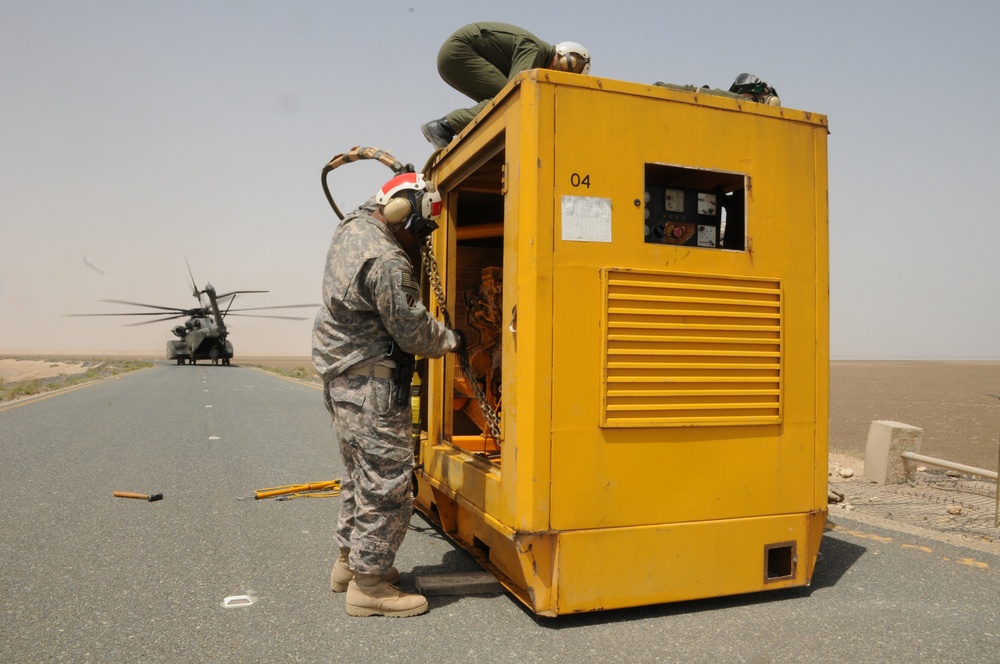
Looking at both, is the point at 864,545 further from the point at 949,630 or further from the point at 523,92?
the point at 523,92

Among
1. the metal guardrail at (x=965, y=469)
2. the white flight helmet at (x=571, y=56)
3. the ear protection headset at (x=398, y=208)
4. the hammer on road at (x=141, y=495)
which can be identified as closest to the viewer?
the ear protection headset at (x=398, y=208)

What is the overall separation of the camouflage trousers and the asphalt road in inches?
13.4

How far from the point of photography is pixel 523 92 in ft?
11.1

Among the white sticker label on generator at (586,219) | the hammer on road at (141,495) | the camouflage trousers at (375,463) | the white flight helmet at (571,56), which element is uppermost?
the white flight helmet at (571,56)

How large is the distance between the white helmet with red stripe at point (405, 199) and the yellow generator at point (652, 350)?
44 cm

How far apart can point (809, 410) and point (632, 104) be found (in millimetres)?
1805

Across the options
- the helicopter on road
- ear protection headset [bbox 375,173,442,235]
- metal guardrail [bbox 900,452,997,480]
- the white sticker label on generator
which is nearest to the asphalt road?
metal guardrail [bbox 900,452,997,480]

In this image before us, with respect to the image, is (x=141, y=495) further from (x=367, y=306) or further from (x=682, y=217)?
(x=682, y=217)

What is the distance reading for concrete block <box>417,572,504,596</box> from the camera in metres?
3.75

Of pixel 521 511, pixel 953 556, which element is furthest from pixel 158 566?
pixel 953 556

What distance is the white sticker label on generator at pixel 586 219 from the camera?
338 cm

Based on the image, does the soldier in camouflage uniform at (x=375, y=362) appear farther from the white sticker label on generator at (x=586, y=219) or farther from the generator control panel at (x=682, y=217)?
the generator control panel at (x=682, y=217)

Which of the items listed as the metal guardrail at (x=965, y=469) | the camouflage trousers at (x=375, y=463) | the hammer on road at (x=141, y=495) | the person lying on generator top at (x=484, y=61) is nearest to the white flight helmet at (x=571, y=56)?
the person lying on generator top at (x=484, y=61)

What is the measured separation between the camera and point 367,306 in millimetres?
3584
